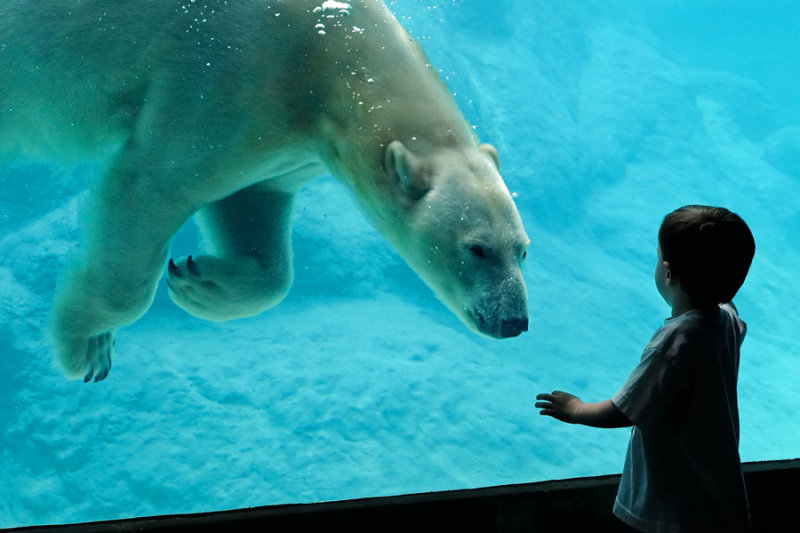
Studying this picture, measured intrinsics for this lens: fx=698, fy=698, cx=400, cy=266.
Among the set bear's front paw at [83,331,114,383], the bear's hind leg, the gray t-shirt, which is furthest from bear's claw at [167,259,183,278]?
the gray t-shirt

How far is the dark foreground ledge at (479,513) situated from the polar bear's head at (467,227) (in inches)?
23.3

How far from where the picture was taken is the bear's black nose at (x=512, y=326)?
191cm

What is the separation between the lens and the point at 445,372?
7.43 meters

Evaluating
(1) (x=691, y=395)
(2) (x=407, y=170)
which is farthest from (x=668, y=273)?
(2) (x=407, y=170)

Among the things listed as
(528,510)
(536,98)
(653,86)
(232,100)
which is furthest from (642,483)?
(653,86)

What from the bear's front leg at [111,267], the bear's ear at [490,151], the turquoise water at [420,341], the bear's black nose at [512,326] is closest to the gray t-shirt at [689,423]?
the bear's black nose at [512,326]

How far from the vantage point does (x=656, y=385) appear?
3.34 ft

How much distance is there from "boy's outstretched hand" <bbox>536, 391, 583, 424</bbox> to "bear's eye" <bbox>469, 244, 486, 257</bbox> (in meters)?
0.87

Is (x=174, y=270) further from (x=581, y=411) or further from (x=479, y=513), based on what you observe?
(x=581, y=411)

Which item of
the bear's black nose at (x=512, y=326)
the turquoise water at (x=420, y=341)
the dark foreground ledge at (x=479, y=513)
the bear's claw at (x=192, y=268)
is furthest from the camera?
the turquoise water at (x=420, y=341)

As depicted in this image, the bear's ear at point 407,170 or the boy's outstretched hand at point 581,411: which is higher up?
the boy's outstretched hand at point 581,411

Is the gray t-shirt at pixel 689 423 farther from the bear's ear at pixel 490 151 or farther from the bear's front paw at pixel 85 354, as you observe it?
the bear's front paw at pixel 85 354

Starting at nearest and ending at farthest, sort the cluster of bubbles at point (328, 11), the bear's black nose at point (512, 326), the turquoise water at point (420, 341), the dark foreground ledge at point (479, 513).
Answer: the dark foreground ledge at point (479, 513), the bear's black nose at point (512, 326), the cluster of bubbles at point (328, 11), the turquoise water at point (420, 341)

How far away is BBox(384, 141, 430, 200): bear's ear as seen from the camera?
77.2 inches
